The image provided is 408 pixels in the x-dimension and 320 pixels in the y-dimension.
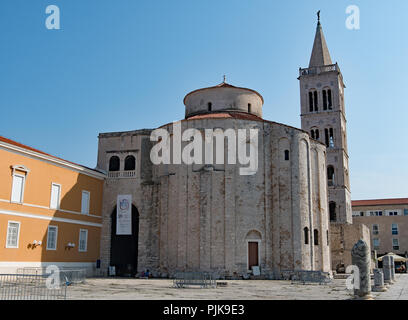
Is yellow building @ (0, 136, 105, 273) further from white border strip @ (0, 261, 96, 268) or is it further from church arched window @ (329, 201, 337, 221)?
church arched window @ (329, 201, 337, 221)

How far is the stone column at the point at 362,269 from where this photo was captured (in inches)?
560

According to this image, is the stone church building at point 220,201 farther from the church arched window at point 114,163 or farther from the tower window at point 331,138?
the tower window at point 331,138

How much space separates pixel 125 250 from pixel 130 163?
23.4 ft

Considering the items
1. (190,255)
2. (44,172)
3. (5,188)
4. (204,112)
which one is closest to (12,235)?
(5,188)

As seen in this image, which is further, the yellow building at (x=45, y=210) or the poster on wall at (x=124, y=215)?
the poster on wall at (x=124, y=215)

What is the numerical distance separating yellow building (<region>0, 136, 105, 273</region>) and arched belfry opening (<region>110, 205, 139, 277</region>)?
4.08ft

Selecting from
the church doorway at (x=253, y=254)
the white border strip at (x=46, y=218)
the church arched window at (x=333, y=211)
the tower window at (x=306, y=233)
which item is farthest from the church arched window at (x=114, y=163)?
the church arched window at (x=333, y=211)

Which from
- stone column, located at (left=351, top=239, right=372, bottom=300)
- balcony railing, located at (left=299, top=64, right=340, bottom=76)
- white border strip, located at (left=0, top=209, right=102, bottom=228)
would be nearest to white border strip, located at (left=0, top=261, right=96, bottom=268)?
white border strip, located at (left=0, top=209, right=102, bottom=228)

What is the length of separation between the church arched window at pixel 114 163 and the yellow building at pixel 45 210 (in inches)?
61.8

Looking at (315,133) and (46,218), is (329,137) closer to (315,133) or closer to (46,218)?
(315,133)

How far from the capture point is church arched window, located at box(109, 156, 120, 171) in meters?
36.2

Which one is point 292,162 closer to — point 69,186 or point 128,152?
point 128,152

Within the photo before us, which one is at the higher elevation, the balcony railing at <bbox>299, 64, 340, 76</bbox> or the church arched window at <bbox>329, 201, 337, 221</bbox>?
the balcony railing at <bbox>299, 64, 340, 76</bbox>

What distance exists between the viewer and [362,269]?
14.3 meters
